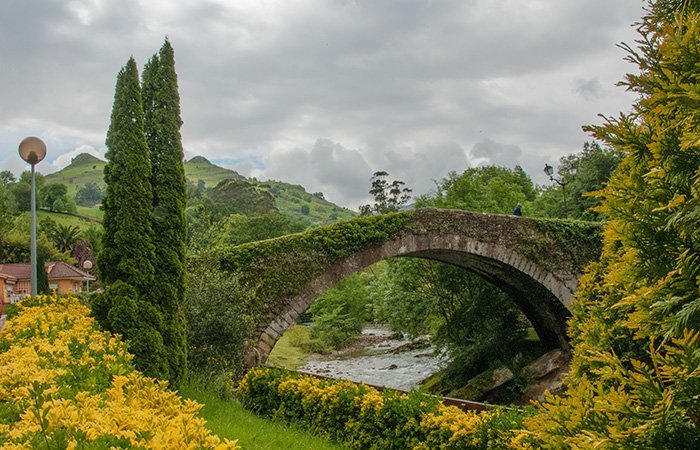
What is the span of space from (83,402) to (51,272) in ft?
145

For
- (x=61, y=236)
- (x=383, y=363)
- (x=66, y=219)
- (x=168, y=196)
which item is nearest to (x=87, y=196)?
(x=66, y=219)

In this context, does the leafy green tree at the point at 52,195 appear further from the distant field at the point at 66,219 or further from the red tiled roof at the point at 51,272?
the red tiled roof at the point at 51,272

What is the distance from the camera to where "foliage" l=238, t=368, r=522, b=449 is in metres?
6.38

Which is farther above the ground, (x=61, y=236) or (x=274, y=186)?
(x=274, y=186)

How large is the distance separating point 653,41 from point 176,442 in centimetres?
306

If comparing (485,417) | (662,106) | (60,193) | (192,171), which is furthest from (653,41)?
(192,171)

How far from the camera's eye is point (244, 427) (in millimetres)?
7652

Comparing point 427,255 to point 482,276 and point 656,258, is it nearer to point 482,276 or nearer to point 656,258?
point 482,276

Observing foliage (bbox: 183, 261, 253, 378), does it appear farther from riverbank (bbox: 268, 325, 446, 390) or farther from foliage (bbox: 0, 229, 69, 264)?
foliage (bbox: 0, 229, 69, 264)

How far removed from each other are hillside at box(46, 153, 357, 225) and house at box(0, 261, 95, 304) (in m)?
78.8

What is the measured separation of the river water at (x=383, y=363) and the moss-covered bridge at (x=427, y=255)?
466 cm

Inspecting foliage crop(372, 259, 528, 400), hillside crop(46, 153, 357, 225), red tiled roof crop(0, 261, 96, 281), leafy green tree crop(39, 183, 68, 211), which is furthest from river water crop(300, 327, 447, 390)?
hillside crop(46, 153, 357, 225)

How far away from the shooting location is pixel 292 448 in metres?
7.21

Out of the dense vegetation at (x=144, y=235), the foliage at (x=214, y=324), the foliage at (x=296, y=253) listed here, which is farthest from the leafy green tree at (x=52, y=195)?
the dense vegetation at (x=144, y=235)
